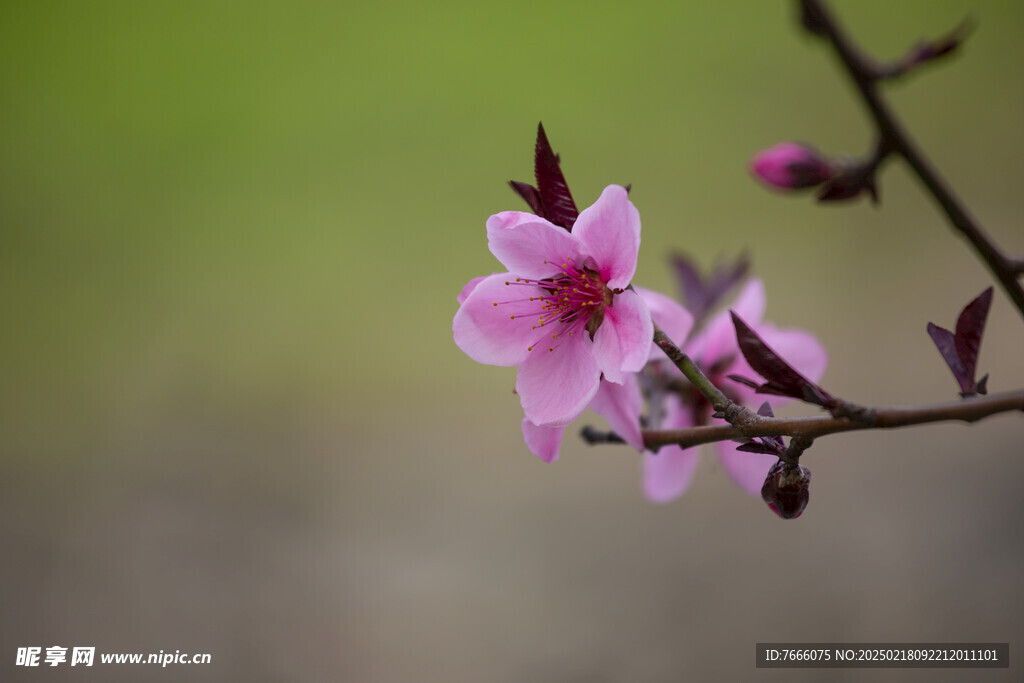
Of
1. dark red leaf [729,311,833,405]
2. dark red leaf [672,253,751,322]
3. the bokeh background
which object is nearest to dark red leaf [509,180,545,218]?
dark red leaf [729,311,833,405]

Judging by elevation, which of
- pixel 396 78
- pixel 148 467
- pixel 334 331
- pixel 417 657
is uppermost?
pixel 396 78

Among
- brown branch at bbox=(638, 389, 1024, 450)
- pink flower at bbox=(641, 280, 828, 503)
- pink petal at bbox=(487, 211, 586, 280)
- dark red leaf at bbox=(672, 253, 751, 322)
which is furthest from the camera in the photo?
dark red leaf at bbox=(672, 253, 751, 322)

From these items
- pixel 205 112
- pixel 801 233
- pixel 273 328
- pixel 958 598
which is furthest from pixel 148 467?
pixel 801 233

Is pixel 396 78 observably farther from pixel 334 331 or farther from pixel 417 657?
pixel 417 657

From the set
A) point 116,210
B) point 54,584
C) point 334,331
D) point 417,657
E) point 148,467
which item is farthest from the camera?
point 116,210

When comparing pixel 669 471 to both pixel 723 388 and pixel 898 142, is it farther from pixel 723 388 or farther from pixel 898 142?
pixel 898 142

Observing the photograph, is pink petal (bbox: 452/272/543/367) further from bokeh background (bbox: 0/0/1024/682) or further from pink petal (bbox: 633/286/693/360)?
bokeh background (bbox: 0/0/1024/682)

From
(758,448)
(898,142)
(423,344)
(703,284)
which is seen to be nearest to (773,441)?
(758,448)
